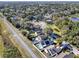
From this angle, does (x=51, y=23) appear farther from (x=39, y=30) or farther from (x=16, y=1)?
(x=16, y=1)

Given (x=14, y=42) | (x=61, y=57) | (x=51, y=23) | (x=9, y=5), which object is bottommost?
(x=61, y=57)

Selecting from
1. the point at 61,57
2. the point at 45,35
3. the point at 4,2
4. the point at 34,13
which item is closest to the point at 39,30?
the point at 45,35

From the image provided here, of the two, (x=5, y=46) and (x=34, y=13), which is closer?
(x=5, y=46)

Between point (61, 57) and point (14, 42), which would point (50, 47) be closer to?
point (61, 57)

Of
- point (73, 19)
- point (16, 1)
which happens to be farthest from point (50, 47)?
point (16, 1)

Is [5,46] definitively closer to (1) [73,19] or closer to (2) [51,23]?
(2) [51,23]

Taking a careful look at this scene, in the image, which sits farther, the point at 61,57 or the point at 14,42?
the point at 14,42

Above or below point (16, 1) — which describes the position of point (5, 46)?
below

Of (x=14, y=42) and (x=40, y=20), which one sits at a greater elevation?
(x=40, y=20)
